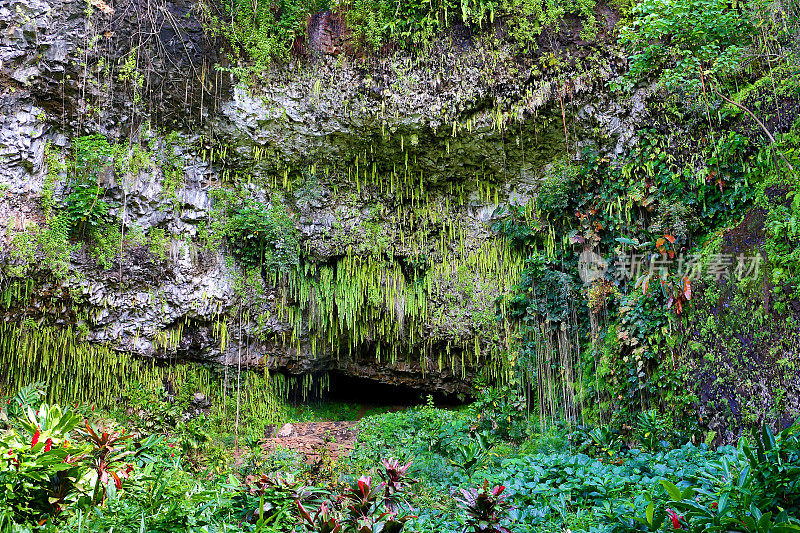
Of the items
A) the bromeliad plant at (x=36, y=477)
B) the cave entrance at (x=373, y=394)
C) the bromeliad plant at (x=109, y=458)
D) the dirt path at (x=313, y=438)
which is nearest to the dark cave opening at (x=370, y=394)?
the cave entrance at (x=373, y=394)

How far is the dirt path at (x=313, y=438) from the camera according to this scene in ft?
23.4

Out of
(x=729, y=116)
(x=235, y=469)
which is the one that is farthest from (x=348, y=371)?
(x=729, y=116)

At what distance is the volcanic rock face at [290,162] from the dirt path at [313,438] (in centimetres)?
97

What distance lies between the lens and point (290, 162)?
25.5 ft

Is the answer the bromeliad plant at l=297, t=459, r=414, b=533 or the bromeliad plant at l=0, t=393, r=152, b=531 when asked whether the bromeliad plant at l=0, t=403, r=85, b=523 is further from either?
the bromeliad plant at l=297, t=459, r=414, b=533

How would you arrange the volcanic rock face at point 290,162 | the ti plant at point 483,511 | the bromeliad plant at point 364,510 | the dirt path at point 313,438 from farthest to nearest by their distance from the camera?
the dirt path at point 313,438, the volcanic rock face at point 290,162, the ti plant at point 483,511, the bromeliad plant at point 364,510

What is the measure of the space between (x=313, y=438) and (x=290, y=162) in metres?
4.19

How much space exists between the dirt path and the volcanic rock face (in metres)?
0.97

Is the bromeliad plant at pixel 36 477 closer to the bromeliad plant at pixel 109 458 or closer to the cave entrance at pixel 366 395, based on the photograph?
the bromeliad plant at pixel 109 458

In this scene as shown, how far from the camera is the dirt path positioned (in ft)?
23.4

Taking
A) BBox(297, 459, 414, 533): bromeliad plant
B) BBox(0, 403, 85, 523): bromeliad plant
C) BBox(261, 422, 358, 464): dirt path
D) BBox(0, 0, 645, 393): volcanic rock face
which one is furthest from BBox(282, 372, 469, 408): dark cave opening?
BBox(297, 459, 414, 533): bromeliad plant

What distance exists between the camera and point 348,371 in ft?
28.8

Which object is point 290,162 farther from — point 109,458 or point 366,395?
point 109,458

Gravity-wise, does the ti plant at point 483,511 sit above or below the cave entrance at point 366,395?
above
